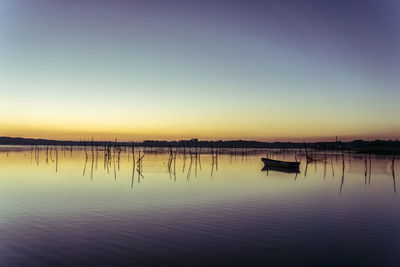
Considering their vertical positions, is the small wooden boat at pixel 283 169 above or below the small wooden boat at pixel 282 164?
below

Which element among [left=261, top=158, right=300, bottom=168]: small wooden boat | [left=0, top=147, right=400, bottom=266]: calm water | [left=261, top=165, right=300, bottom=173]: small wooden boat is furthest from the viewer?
[left=261, top=158, right=300, bottom=168]: small wooden boat

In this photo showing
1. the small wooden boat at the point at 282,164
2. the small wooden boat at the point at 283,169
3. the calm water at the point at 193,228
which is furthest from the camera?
the small wooden boat at the point at 282,164

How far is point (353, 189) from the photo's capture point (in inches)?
909

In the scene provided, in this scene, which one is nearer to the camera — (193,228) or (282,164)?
(193,228)

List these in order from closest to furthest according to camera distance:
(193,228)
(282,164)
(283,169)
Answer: (193,228) → (283,169) → (282,164)

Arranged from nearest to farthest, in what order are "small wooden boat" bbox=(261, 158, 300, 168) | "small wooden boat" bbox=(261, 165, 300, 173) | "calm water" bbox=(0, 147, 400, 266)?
1. "calm water" bbox=(0, 147, 400, 266)
2. "small wooden boat" bbox=(261, 165, 300, 173)
3. "small wooden boat" bbox=(261, 158, 300, 168)

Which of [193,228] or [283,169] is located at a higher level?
[193,228]

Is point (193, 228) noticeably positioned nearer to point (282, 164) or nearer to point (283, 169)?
point (283, 169)

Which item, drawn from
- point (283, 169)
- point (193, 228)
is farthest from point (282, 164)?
point (193, 228)

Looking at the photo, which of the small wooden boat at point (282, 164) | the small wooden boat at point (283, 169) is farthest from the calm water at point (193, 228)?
the small wooden boat at point (282, 164)

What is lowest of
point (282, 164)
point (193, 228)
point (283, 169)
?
point (283, 169)

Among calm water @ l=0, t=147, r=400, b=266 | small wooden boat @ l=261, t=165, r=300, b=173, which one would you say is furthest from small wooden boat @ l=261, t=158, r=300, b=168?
calm water @ l=0, t=147, r=400, b=266

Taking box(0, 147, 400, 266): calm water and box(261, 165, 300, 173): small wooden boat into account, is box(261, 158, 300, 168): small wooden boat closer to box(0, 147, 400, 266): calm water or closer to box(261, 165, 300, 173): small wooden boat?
box(261, 165, 300, 173): small wooden boat

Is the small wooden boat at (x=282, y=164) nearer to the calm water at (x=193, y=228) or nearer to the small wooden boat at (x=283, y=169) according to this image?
the small wooden boat at (x=283, y=169)
